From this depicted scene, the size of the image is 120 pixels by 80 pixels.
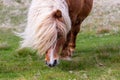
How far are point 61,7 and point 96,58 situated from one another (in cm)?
251

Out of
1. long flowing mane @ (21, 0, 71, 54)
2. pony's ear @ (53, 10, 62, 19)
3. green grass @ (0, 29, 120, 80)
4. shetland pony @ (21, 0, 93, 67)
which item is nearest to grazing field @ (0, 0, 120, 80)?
Answer: green grass @ (0, 29, 120, 80)

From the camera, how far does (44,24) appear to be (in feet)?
24.6

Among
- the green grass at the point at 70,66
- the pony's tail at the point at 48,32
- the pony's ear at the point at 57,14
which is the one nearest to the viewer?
the pony's tail at the point at 48,32

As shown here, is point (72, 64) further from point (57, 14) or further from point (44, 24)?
point (44, 24)

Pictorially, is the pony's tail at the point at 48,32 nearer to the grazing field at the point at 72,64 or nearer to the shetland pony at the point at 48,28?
the shetland pony at the point at 48,28

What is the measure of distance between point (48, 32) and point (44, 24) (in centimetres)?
21

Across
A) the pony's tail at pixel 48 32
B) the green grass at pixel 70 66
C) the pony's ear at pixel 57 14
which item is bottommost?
the green grass at pixel 70 66

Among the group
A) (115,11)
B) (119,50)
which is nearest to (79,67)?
(119,50)

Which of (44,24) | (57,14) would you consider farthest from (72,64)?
(44,24)

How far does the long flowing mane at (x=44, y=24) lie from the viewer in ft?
24.5

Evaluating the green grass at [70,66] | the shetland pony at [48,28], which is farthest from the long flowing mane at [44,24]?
the green grass at [70,66]

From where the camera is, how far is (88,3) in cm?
1161

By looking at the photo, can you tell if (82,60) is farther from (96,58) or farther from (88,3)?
(88,3)

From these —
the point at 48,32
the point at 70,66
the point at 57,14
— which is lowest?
the point at 70,66
